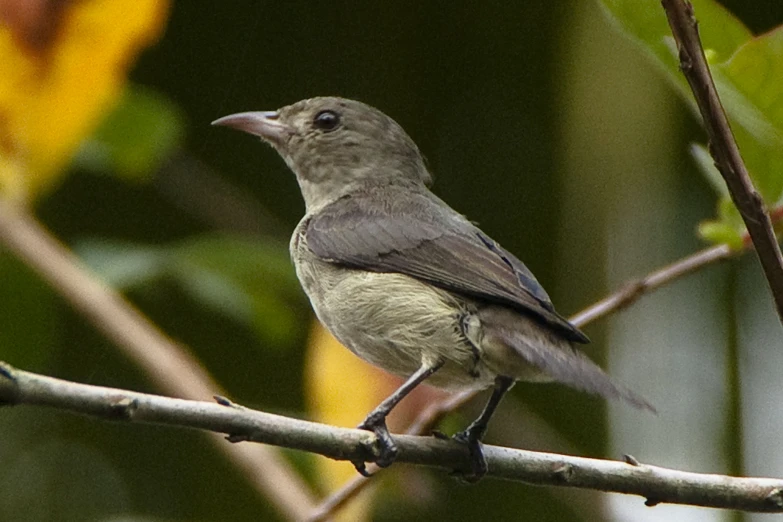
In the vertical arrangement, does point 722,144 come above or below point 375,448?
above

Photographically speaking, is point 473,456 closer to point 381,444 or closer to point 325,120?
point 381,444

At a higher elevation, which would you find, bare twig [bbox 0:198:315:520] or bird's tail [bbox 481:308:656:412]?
bird's tail [bbox 481:308:656:412]

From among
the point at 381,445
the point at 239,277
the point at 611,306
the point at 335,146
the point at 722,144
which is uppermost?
the point at 722,144

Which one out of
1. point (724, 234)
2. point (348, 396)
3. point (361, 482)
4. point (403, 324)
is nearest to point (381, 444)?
point (361, 482)

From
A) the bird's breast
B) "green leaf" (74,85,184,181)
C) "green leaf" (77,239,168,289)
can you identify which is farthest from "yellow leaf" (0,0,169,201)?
the bird's breast

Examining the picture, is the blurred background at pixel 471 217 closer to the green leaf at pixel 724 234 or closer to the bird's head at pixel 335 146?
the bird's head at pixel 335 146

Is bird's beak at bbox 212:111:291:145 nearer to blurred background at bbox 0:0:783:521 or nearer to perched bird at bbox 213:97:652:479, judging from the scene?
perched bird at bbox 213:97:652:479

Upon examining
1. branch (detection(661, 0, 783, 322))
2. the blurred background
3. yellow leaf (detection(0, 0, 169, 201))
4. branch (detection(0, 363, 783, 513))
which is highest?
branch (detection(661, 0, 783, 322))

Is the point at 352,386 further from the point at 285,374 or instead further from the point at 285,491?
the point at 285,374
